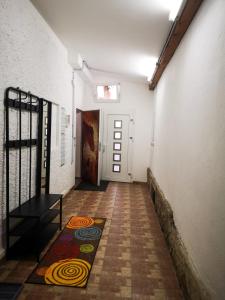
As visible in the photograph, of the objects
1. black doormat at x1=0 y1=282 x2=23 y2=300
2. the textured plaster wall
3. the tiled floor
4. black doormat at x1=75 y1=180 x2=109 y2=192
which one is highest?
the textured plaster wall

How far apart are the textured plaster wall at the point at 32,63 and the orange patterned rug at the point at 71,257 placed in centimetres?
59

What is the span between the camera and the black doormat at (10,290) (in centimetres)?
186

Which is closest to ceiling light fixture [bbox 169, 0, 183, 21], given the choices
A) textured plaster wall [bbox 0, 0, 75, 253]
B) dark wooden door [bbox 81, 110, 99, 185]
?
textured plaster wall [bbox 0, 0, 75, 253]

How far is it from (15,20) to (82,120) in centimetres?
399

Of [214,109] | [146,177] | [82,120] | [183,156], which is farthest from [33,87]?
[146,177]

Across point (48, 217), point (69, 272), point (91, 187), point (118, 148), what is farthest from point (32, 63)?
point (118, 148)

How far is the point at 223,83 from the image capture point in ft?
4.76

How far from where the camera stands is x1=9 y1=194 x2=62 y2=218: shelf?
7.67 feet

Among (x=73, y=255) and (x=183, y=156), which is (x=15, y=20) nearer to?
(x=183, y=156)

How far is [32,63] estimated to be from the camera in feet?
9.37

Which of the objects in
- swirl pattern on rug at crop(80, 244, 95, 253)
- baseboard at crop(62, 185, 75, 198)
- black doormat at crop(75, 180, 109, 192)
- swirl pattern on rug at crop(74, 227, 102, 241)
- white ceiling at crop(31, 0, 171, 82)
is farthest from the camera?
black doormat at crop(75, 180, 109, 192)

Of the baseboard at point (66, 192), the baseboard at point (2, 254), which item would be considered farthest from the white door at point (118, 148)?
the baseboard at point (2, 254)

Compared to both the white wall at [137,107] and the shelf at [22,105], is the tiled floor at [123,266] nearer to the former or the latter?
the shelf at [22,105]

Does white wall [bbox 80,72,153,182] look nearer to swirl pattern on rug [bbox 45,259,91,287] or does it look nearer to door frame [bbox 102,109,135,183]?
door frame [bbox 102,109,135,183]
